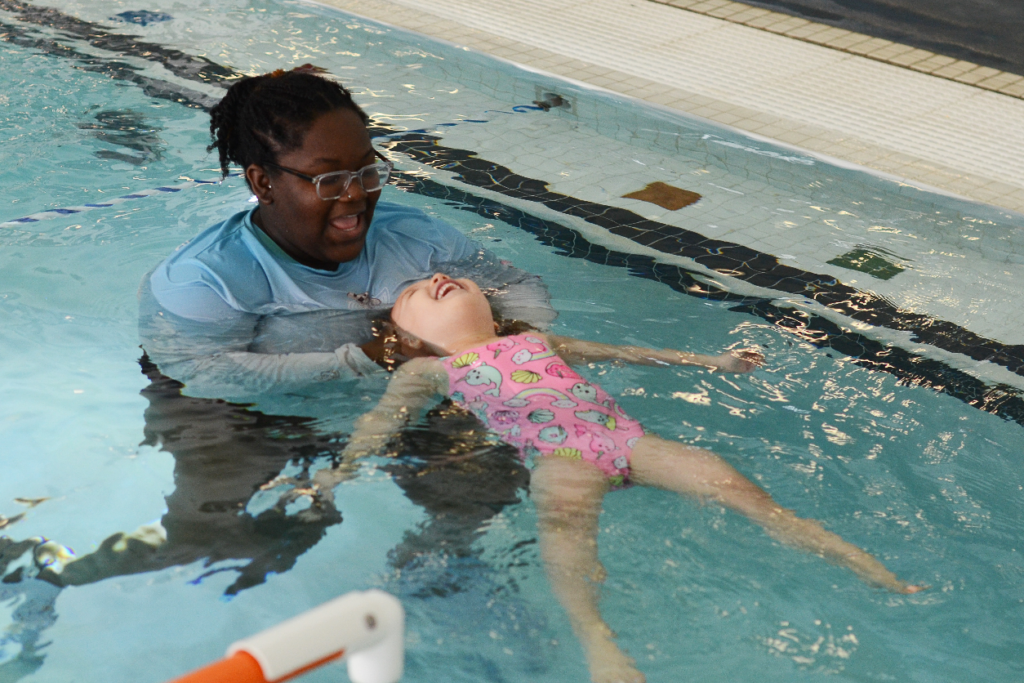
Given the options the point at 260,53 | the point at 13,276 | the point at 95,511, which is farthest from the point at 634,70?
the point at 95,511

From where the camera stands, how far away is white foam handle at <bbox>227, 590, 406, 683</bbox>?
983 millimetres

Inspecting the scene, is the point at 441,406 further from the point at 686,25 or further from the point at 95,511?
the point at 686,25

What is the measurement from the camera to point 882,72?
6090mm

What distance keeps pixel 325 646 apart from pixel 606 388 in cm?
231

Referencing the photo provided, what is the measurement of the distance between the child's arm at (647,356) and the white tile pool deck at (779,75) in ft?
7.21

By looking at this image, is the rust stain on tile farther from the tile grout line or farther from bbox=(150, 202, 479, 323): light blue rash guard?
the tile grout line

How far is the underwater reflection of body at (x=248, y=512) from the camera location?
8.18ft

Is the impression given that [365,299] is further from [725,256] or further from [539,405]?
[725,256]

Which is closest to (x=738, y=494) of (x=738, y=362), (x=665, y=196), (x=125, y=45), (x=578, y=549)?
(x=578, y=549)

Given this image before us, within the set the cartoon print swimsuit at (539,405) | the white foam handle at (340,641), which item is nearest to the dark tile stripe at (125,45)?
the cartoon print swimsuit at (539,405)

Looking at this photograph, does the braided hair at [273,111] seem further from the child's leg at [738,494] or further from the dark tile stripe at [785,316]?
the dark tile stripe at [785,316]

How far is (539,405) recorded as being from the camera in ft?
8.69

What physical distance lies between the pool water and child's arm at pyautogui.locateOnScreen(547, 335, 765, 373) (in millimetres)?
140

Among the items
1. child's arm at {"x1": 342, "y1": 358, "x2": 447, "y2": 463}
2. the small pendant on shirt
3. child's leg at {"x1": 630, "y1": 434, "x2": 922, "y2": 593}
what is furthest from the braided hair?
child's leg at {"x1": 630, "y1": 434, "x2": 922, "y2": 593}
